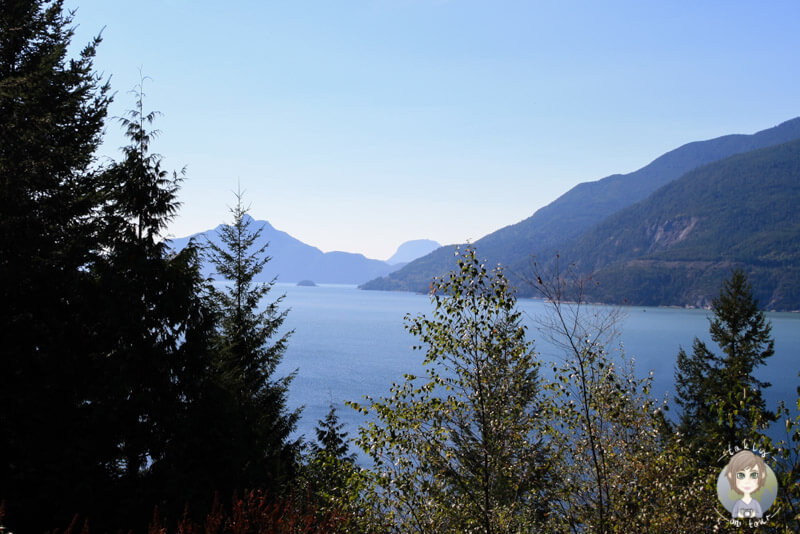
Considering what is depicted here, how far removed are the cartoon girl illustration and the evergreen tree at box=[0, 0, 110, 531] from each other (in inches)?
505

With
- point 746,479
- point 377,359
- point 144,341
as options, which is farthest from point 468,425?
point 377,359

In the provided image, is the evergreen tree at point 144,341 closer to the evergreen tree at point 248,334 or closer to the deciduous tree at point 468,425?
the evergreen tree at point 248,334

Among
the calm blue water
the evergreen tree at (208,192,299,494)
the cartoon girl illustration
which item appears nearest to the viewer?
the cartoon girl illustration

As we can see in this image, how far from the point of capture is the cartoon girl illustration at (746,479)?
17.3 feet

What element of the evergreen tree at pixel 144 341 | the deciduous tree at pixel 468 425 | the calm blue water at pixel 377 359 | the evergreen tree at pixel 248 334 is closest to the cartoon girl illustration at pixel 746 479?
the calm blue water at pixel 377 359

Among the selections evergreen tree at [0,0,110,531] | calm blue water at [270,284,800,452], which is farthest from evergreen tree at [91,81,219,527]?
calm blue water at [270,284,800,452]

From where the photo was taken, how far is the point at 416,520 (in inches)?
329

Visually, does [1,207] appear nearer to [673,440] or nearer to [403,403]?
[403,403]

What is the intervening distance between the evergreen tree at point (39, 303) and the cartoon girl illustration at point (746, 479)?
1283cm

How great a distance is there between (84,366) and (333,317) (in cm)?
17641

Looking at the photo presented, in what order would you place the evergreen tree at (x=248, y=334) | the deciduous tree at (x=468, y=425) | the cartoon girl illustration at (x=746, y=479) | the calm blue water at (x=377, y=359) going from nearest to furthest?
the cartoon girl illustration at (x=746, y=479), the deciduous tree at (x=468, y=425), the evergreen tree at (x=248, y=334), the calm blue water at (x=377, y=359)

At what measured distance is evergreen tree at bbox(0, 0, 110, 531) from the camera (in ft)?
40.0

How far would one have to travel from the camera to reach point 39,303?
14078 mm

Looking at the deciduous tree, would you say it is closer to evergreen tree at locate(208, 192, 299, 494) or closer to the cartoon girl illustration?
the cartoon girl illustration
